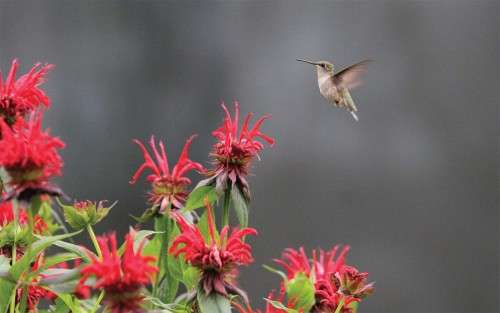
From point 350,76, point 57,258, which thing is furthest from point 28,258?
point 350,76

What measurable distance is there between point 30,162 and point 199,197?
0.23 m

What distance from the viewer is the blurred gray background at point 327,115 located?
10.9 ft

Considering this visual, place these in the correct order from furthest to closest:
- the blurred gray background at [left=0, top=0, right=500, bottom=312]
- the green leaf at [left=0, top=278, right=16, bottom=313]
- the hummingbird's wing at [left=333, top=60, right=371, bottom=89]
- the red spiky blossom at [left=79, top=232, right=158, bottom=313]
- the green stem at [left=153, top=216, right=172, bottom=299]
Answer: the blurred gray background at [left=0, top=0, right=500, bottom=312]
the hummingbird's wing at [left=333, top=60, right=371, bottom=89]
the green stem at [left=153, top=216, right=172, bottom=299]
the green leaf at [left=0, top=278, right=16, bottom=313]
the red spiky blossom at [left=79, top=232, right=158, bottom=313]

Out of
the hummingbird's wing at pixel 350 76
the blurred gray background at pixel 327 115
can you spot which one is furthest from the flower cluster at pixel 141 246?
the blurred gray background at pixel 327 115

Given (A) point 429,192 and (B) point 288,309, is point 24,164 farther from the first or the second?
(A) point 429,192

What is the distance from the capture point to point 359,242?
336 centimetres

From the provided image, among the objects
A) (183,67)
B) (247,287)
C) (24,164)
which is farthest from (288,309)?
(183,67)

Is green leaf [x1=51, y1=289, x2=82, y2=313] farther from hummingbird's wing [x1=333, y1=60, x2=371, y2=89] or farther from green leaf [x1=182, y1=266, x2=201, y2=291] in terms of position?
hummingbird's wing [x1=333, y1=60, x2=371, y2=89]

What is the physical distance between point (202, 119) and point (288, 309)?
103 inches

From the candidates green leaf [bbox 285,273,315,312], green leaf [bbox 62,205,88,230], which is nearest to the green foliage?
green leaf [bbox 62,205,88,230]

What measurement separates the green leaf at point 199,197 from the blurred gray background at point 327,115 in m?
2.29

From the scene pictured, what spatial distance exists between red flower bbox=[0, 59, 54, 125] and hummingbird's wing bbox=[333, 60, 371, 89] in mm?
670

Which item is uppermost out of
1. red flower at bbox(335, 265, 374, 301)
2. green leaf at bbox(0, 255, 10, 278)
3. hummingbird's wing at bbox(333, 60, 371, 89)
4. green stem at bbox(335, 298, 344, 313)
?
hummingbird's wing at bbox(333, 60, 371, 89)

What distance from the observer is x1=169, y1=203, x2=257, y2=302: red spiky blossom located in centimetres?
79
